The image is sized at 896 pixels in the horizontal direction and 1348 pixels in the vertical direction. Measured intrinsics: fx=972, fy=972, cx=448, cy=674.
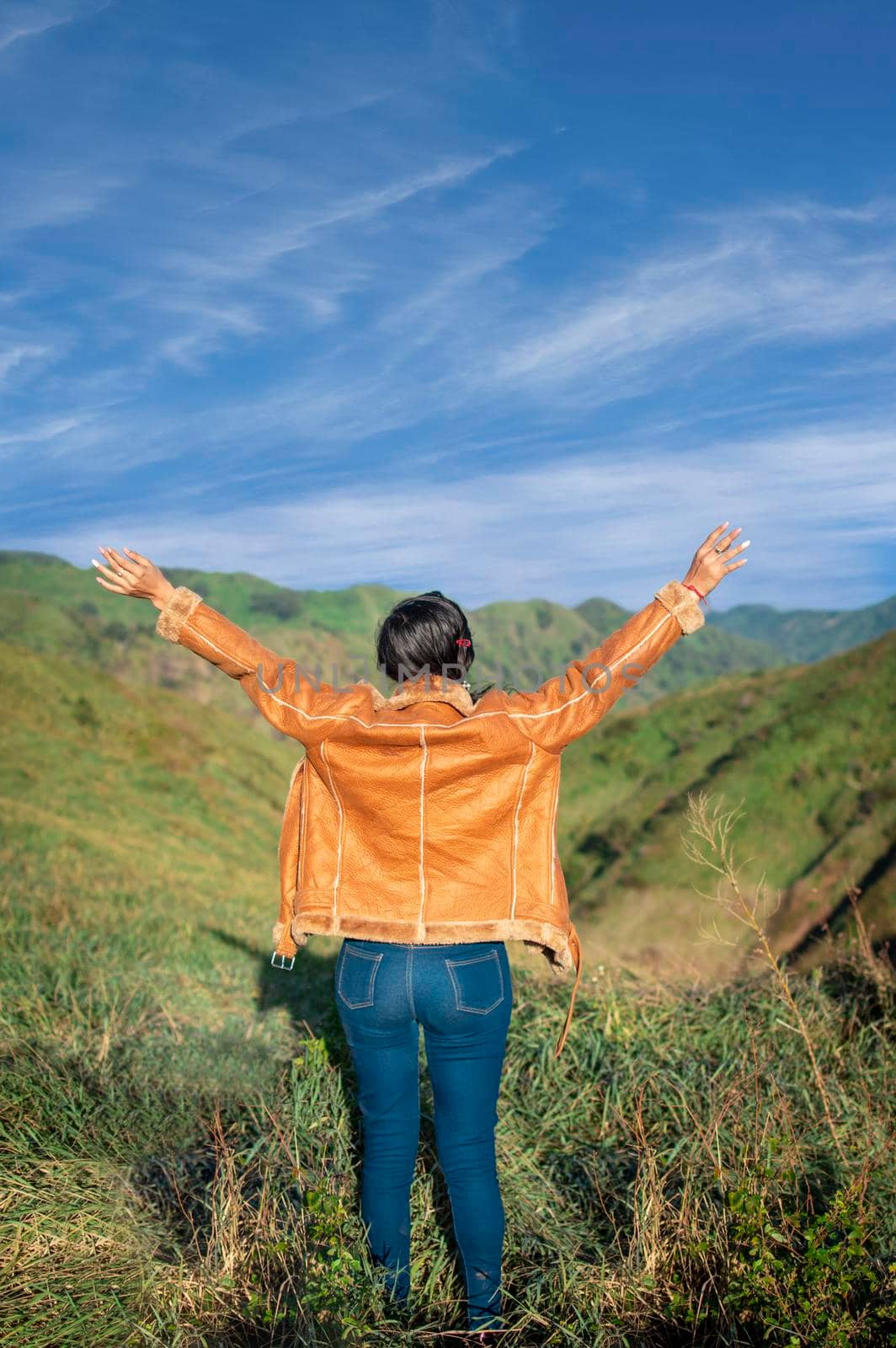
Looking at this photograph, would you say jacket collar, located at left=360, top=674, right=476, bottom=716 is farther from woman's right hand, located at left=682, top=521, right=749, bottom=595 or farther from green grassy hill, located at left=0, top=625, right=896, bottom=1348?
green grassy hill, located at left=0, top=625, right=896, bottom=1348

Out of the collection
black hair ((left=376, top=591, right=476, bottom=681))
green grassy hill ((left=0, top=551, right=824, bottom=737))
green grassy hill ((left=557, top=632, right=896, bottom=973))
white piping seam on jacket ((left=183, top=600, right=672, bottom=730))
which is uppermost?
green grassy hill ((left=0, top=551, right=824, bottom=737))

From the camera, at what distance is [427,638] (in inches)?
124

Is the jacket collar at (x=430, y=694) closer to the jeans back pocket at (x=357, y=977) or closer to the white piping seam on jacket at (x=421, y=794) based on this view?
the white piping seam on jacket at (x=421, y=794)

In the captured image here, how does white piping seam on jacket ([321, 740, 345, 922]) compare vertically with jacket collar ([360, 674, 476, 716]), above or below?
below

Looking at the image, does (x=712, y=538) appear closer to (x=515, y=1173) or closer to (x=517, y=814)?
(x=517, y=814)

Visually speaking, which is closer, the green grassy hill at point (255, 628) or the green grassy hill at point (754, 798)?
the green grassy hill at point (754, 798)

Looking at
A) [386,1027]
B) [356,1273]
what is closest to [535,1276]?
[356,1273]

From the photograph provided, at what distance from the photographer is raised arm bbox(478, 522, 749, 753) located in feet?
10.4

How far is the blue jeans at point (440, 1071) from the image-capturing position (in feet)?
9.98

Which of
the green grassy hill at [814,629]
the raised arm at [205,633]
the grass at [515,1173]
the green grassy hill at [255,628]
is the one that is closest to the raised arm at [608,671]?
the raised arm at [205,633]

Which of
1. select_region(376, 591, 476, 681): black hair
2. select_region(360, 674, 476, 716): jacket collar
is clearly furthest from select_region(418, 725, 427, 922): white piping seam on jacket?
select_region(376, 591, 476, 681): black hair

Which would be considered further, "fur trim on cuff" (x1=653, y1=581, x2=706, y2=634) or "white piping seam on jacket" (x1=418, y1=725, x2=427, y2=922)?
"fur trim on cuff" (x1=653, y1=581, x2=706, y2=634)

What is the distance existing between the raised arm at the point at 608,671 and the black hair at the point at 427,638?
6.5 inches

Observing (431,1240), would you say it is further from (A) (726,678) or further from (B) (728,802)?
(A) (726,678)
